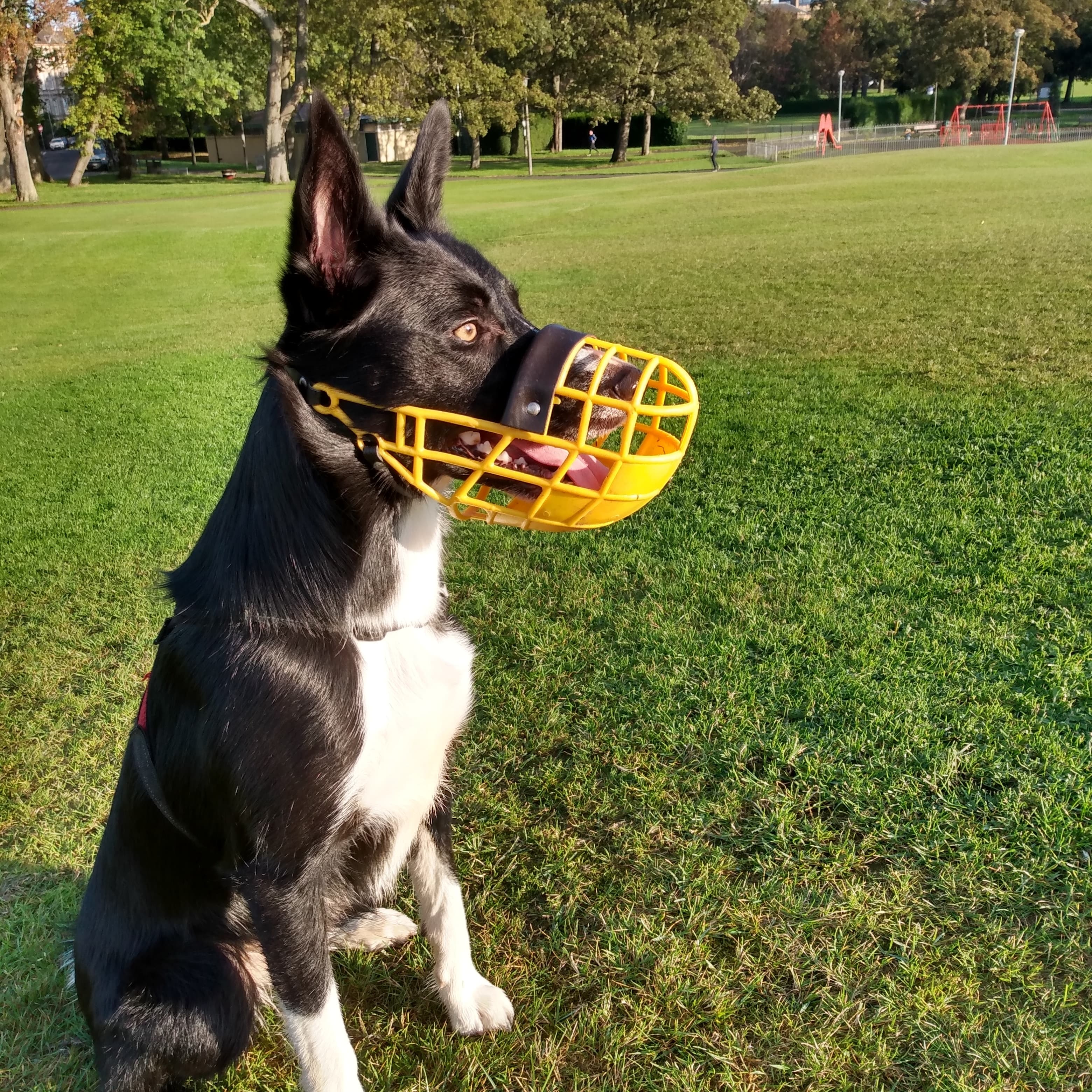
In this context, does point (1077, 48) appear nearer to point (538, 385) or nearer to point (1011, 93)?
point (1011, 93)

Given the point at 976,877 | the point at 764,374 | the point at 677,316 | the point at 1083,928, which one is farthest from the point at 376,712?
the point at 677,316

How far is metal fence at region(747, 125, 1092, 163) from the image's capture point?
43.6 meters

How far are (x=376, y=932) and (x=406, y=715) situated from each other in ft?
3.48

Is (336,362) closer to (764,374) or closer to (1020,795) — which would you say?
(1020,795)

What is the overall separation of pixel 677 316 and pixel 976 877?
8.45 meters

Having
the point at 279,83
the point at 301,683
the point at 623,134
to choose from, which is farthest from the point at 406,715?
the point at 623,134

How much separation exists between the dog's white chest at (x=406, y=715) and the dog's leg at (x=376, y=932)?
678 millimetres

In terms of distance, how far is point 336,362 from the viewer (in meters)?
1.93

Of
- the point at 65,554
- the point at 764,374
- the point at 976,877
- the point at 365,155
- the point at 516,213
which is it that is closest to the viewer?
the point at 976,877

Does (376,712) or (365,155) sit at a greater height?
(365,155)

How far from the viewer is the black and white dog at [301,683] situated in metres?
1.91

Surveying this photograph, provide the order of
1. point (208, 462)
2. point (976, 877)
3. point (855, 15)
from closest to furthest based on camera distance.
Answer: point (976, 877) → point (208, 462) → point (855, 15)

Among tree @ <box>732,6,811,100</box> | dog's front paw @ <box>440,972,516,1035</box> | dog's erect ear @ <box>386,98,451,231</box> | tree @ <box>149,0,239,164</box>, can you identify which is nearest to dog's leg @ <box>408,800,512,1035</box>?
dog's front paw @ <box>440,972,516,1035</box>

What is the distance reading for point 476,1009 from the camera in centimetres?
244
